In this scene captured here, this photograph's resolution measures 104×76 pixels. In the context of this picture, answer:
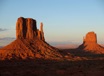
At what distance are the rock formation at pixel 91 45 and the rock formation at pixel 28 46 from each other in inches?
2012

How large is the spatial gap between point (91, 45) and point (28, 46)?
6951cm

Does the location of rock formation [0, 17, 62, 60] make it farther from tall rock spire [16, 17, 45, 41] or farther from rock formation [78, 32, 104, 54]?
rock formation [78, 32, 104, 54]

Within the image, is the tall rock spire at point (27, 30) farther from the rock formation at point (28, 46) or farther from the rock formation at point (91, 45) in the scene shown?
the rock formation at point (91, 45)

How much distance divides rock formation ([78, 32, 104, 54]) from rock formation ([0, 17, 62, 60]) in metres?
51.1

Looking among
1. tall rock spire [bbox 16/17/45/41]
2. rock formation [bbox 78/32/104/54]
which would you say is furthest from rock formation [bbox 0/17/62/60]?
rock formation [bbox 78/32/104/54]

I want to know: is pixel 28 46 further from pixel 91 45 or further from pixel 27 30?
pixel 91 45

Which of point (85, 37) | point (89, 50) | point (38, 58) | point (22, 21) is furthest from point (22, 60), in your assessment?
point (85, 37)

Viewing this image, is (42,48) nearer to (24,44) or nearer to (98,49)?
(24,44)

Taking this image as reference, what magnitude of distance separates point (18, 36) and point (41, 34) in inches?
338

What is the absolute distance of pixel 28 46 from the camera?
11069 cm

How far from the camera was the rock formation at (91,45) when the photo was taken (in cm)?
16655

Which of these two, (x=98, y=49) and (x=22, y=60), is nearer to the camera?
(x=22, y=60)

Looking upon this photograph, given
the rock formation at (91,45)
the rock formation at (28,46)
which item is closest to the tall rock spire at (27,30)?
the rock formation at (28,46)

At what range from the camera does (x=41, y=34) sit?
118 metres
